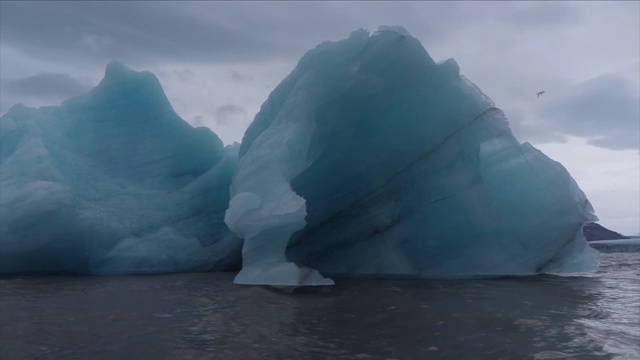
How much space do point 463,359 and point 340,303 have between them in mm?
1888

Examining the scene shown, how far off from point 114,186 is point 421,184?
397cm

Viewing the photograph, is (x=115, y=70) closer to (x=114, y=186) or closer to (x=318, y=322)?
(x=114, y=186)

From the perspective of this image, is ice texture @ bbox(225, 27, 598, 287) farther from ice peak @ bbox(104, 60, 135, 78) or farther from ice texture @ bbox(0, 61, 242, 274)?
ice peak @ bbox(104, 60, 135, 78)

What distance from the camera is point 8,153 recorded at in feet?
27.7

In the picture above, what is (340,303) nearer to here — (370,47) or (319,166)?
(319,166)

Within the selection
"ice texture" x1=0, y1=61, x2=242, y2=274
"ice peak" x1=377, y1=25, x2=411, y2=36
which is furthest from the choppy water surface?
"ice peak" x1=377, y1=25, x2=411, y2=36

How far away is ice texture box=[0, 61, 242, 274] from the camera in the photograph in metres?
7.30

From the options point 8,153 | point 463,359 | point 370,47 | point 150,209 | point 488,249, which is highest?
point 370,47

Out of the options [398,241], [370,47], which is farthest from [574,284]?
[370,47]

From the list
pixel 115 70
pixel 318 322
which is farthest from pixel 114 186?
pixel 318 322

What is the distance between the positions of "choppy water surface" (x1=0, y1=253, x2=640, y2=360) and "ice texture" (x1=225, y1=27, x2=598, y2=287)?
1530 millimetres

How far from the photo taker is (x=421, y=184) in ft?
25.9

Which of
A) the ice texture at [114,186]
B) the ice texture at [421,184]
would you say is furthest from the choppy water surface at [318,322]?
the ice texture at [421,184]

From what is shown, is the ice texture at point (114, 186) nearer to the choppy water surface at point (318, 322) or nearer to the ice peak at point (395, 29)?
the choppy water surface at point (318, 322)
